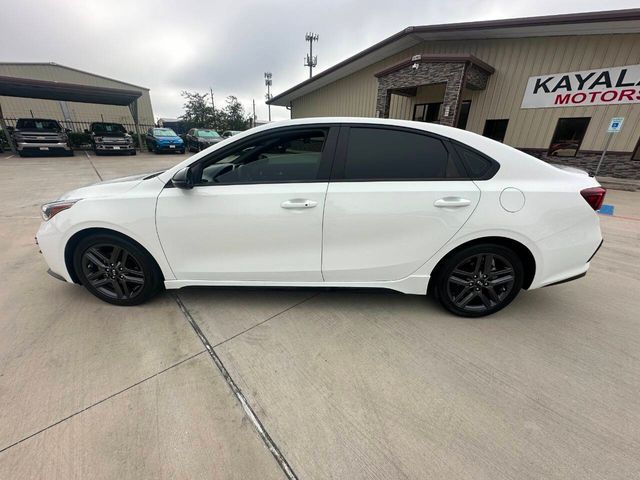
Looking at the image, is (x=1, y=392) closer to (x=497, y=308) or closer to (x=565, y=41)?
(x=497, y=308)

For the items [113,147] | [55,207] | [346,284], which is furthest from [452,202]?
[113,147]

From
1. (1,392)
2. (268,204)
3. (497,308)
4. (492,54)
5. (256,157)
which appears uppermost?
(492,54)

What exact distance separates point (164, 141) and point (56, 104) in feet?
63.8

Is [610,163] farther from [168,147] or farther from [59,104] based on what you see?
[59,104]

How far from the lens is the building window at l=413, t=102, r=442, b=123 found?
13.6m

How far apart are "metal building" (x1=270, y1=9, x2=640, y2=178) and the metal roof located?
14873mm

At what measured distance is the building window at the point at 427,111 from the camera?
13630 mm

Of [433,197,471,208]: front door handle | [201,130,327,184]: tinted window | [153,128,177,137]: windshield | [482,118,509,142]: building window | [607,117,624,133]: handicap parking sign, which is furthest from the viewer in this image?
[153,128,177,137]: windshield

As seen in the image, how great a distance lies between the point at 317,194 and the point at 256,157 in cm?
63

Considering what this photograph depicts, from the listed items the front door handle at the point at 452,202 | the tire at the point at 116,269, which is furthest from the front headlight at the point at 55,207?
the front door handle at the point at 452,202

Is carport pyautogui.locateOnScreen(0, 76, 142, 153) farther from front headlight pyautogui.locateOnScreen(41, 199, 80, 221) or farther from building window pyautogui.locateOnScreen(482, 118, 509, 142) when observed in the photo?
building window pyautogui.locateOnScreen(482, 118, 509, 142)

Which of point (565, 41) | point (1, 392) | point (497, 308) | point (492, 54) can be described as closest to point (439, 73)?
point (492, 54)

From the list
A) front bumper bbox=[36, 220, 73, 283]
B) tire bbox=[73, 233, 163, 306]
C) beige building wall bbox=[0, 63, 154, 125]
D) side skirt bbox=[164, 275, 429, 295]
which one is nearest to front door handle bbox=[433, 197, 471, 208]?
side skirt bbox=[164, 275, 429, 295]

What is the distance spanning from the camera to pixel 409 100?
14719 millimetres
